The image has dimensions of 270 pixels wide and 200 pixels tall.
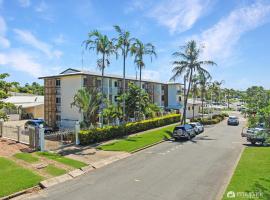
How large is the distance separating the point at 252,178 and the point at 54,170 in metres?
11.9

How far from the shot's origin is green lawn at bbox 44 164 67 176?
55.4 feet

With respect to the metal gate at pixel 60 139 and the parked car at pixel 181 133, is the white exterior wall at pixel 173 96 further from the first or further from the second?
the metal gate at pixel 60 139

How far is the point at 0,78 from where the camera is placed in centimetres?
2200

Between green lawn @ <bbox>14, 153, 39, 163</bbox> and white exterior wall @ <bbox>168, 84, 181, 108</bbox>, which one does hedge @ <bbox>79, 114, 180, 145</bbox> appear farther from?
white exterior wall @ <bbox>168, 84, 181, 108</bbox>

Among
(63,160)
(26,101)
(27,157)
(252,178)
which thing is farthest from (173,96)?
(252,178)

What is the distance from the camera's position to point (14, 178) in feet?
50.5

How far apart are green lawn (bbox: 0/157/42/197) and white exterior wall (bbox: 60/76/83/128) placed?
1994 cm

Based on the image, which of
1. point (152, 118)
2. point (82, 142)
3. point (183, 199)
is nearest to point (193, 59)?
point (152, 118)

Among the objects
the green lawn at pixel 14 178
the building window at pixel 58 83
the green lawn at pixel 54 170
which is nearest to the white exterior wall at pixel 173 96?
the building window at pixel 58 83

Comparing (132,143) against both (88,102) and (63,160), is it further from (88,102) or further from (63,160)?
(63,160)

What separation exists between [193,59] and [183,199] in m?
27.7

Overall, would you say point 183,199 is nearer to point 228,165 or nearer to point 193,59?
point 228,165

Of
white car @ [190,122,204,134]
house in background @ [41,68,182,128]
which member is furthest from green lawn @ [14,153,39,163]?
white car @ [190,122,204,134]

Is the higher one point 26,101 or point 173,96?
point 173,96
